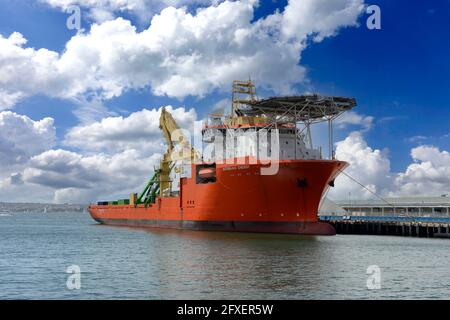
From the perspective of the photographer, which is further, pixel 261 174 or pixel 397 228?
pixel 397 228

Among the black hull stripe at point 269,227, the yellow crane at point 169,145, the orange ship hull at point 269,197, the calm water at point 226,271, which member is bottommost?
the calm water at point 226,271

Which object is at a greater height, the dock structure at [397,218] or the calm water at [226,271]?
the dock structure at [397,218]

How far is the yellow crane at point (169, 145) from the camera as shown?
5994 centimetres

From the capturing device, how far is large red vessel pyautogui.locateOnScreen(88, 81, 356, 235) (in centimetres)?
3975

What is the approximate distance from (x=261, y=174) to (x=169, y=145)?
26281 mm

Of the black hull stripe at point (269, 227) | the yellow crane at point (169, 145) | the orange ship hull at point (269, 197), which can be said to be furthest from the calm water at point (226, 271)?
the yellow crane at point (169, 145)

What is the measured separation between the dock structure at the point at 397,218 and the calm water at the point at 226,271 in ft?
58.6

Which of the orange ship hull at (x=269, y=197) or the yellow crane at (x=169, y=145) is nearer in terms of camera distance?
the orange ship hull at (x=269, y=197)

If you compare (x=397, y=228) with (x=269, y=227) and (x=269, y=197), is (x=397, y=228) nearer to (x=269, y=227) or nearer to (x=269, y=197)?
(x=269, y=227)

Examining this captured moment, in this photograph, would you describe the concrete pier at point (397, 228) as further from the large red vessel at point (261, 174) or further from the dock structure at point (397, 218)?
the large red vessel at point (261, 174)

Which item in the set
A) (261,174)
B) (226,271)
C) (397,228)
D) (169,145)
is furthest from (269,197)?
(169,145)

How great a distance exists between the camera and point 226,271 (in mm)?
22109
